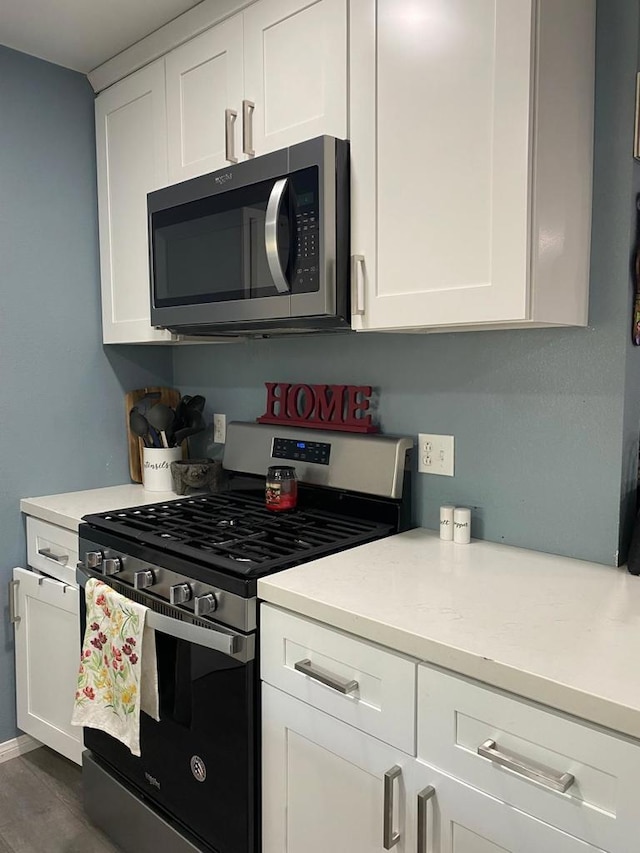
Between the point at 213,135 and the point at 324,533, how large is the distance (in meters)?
1.13

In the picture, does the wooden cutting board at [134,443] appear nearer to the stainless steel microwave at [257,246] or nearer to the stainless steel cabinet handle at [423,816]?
the stainless steel microwave at [257,246]

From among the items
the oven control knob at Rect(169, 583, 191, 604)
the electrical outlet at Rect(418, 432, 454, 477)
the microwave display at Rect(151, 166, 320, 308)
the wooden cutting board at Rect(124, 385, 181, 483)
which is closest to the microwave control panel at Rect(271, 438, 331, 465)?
the electrical outlet at Rect(418, 432, 454, 477)

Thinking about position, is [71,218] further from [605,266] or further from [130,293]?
[605,266]

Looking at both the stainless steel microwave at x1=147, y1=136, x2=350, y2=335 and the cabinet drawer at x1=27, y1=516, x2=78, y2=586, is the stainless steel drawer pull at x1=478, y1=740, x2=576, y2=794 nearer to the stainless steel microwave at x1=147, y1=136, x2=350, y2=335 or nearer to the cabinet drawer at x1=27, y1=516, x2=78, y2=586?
the stainless steel microwave at x1=147, y1=136, x2=350, y2=335

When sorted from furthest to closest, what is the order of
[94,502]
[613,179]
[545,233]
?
[94,502] < [613,179] < [545,233]

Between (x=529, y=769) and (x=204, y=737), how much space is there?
32.5 inches

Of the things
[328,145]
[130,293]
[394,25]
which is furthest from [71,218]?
[394,25]

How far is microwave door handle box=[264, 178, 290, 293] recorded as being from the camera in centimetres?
156

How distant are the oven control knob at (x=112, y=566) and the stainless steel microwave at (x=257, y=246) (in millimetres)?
679

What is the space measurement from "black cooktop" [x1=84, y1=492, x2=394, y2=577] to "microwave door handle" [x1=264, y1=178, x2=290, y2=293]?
24.2 inches

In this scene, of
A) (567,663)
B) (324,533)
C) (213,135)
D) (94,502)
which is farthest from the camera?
(94,502)

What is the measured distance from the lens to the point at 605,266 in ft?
4.76

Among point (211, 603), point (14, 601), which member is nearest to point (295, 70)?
point (211, 603)

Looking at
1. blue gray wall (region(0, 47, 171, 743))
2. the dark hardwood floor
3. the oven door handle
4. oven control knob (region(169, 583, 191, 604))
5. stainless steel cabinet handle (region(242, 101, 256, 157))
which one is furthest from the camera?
blue gray wall (region(0, 47, 171, 743))
